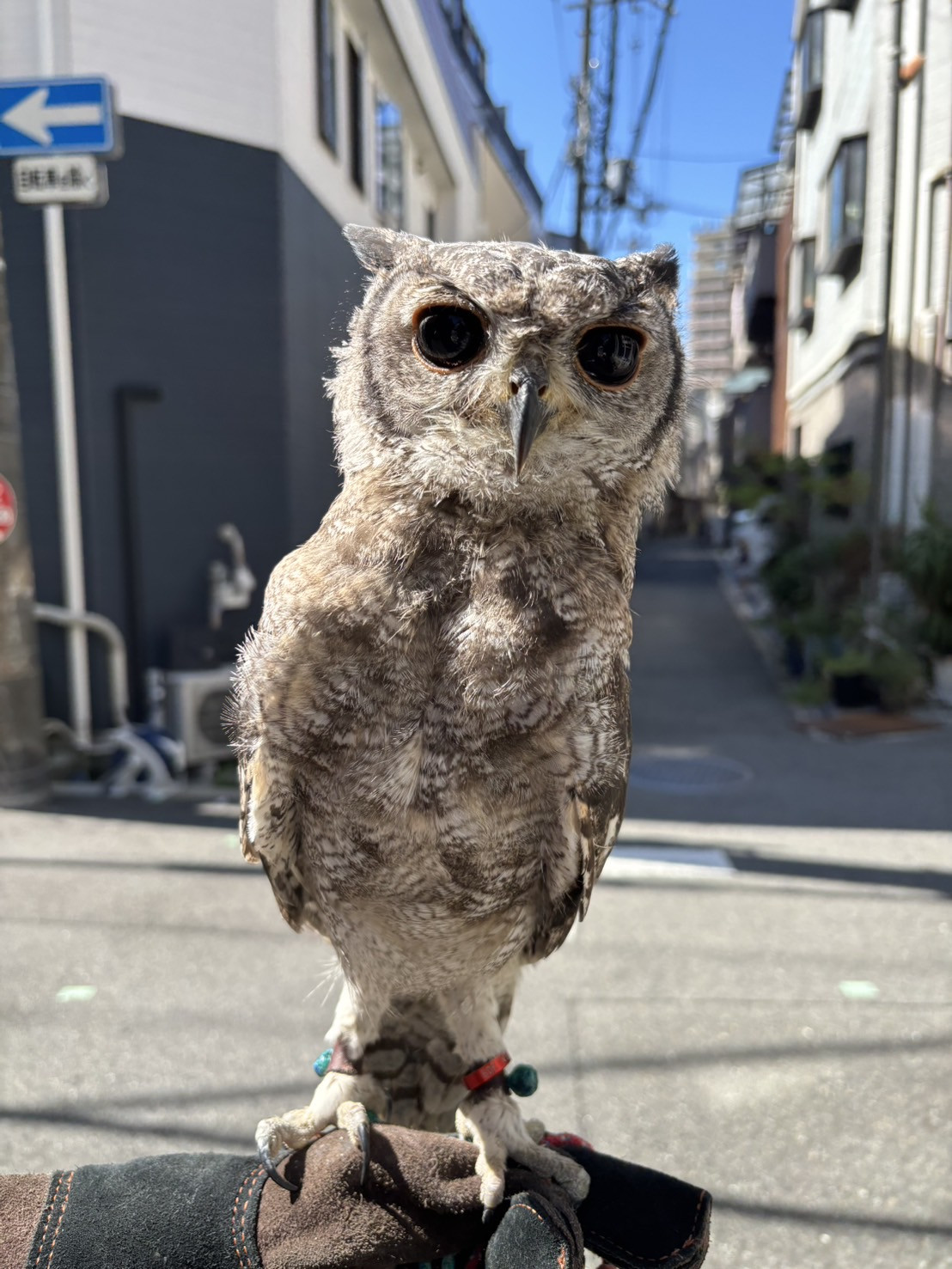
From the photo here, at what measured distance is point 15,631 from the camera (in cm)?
547

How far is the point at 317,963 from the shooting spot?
3.77 m

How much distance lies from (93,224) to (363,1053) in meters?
6.13

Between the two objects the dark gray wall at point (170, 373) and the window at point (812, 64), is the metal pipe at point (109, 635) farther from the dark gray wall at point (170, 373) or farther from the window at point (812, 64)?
the window at point (812, 64)

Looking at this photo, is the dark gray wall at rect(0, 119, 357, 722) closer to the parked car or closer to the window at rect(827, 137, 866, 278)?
the window at rect(827, 137, 866, 278)

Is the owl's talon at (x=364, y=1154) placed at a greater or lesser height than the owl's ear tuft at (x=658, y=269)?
lesser

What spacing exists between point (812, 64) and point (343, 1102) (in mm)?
15849

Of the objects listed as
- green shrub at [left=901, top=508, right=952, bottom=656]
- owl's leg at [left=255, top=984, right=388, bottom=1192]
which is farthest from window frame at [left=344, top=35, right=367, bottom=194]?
owl's leg at [left=255, top=984, right=388, bottom=1192]

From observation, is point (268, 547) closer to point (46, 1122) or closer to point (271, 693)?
point (46, 1122)

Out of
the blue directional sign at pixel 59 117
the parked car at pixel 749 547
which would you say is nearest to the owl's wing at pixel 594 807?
the blue directional sign at pixel 59 117

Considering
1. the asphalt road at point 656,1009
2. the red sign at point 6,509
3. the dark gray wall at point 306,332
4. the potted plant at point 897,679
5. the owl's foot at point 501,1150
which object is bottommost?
the asphalt road at point 656,1009

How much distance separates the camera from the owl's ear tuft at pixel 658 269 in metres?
1.36

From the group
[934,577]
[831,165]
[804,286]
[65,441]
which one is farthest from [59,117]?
[804,286]

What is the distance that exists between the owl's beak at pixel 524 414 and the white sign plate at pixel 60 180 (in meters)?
5.02

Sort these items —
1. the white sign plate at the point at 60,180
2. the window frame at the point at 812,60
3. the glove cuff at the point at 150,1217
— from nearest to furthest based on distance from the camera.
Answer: the glove cuff at the point at 150,1217 → the white sign plate at the point at 60,180 → the window frame at the point at 812,60
